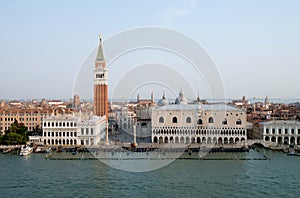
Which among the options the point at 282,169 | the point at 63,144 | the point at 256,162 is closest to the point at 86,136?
the point at 63,144

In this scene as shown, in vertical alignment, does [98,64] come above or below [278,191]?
above

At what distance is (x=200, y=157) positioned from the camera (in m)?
13.7

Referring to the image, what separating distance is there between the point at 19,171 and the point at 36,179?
53.6 inches

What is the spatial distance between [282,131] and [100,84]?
10.3 meters

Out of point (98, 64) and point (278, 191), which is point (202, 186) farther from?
point (98, 64)

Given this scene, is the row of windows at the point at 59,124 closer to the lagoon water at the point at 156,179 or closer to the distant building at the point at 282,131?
the lagoon water at the point at 156,179

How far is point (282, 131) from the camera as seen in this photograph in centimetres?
1709

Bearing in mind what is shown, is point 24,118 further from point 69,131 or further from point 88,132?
point 88,132

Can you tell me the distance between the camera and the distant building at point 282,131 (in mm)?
17016

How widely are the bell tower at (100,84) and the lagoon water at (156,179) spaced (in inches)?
323

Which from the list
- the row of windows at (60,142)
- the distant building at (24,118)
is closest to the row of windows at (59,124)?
the row of windows at (60,142)

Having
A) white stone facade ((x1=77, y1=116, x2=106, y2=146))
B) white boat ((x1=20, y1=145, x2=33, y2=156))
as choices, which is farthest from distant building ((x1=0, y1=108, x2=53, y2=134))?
white boat ((x1=20, y1=145, x2=33, y2=156))

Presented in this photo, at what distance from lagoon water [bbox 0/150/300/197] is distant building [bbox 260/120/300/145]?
3752 millimetres

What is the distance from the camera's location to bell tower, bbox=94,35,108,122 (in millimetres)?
20734
